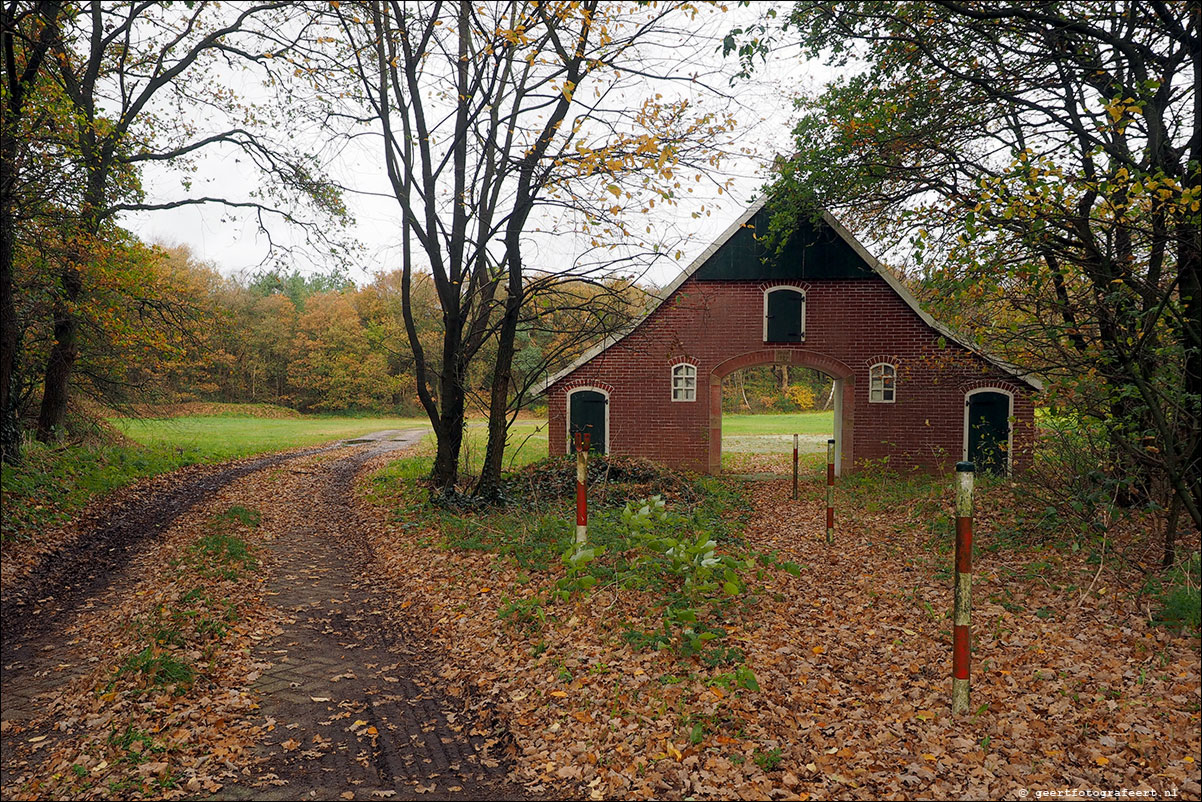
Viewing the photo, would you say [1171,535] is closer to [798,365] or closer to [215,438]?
[798,365]

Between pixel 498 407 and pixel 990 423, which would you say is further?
pixel 990 423

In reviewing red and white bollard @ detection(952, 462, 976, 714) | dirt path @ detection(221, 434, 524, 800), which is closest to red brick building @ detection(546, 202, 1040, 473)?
dirt path @ detection(221, 434, 524, 800)

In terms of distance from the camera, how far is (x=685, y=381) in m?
16.5

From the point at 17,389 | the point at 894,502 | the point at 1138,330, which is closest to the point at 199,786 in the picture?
the point at 1138,330

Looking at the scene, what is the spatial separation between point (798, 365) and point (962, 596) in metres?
12.4

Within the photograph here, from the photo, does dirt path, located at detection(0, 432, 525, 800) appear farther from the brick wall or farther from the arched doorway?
the arched doorway

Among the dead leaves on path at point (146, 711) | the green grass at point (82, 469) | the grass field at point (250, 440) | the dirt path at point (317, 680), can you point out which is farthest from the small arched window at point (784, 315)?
the dead leaves on path at point (146, 711)

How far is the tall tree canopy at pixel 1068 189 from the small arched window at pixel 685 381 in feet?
22.7

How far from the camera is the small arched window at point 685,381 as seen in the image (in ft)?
54.0

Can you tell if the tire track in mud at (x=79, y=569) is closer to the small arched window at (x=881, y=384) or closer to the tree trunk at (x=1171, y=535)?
the tree trunk at (x=1171, y=535)

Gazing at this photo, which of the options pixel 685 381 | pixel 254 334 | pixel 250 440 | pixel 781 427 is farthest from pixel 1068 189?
pixel 254 334

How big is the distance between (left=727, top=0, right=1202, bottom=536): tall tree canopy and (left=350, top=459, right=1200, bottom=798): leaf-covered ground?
1.65 m

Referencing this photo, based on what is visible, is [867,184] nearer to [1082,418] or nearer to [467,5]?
[1082,418]

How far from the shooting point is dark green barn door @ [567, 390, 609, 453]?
16609mm
